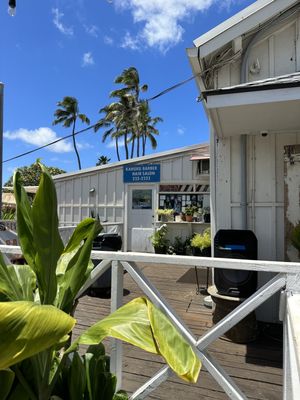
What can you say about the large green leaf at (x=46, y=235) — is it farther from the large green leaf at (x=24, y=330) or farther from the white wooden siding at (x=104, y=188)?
the white wooden siding at (x=104, y=188)

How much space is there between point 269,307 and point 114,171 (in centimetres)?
663

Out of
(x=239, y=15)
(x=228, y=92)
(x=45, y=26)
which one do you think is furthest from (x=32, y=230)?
(x=45, y=26)

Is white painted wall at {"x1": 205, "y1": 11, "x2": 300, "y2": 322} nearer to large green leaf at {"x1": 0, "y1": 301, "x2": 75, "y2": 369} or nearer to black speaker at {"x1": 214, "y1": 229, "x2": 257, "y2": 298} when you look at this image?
black speaker at {"x1": 214, "y1": 229, "x2": 257, "y2": 298}

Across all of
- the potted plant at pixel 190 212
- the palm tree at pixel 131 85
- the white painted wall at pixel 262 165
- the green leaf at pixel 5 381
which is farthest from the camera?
the palm tree at pixel 131 85

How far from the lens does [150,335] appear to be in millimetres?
1093

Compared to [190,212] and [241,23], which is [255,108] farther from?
[190,212]

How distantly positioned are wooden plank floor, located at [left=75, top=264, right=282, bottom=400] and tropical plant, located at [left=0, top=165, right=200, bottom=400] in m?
1.06

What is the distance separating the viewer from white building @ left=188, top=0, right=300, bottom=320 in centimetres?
356

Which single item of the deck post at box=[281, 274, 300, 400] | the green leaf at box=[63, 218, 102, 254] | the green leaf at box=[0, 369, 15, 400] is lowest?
the green leaf at box=[0, 369, 15, 400]

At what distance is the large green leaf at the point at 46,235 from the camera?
124 cm

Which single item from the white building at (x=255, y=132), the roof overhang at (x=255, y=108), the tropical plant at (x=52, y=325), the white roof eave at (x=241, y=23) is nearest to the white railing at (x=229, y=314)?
the tropical plant at (x=52, y=325)

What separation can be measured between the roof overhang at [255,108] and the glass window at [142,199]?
536cm

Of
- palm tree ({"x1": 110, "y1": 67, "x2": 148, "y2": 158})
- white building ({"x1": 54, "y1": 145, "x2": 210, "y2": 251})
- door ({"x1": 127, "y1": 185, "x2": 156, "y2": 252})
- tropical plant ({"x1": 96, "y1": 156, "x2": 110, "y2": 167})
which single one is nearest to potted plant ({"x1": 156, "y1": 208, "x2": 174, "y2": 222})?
white building ({"x1": 54, "y1": 145, "x2": 210, "y2": 251})

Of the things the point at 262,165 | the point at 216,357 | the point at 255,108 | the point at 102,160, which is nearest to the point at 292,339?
the point at 216,357
